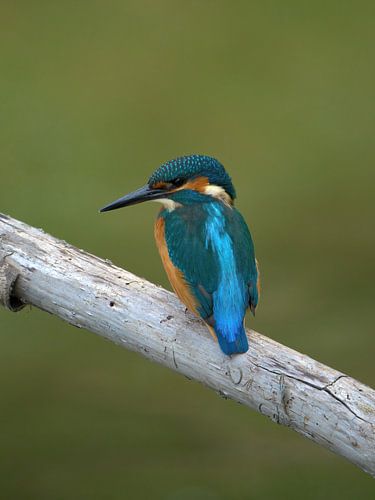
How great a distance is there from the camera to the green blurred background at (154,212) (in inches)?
100

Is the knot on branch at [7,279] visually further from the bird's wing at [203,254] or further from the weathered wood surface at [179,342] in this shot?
the bird's wing at [203,254]

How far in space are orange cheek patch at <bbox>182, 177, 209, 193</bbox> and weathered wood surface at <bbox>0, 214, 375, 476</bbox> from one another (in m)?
0.22

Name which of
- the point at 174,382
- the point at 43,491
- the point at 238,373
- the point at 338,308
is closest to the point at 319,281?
the point at 338,308

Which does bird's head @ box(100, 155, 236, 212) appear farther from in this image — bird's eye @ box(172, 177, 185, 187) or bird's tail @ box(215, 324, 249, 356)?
bird's tail @ box(215, 324, 249, 356)

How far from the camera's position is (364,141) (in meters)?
3.91

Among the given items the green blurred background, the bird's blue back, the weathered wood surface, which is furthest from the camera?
the green blurred background

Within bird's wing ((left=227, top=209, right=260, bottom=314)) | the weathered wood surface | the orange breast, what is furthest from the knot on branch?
bird's wing ((left=227, top=209, right=260, bottom=314))

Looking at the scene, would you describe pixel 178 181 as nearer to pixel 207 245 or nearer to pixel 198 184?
pixel 198 184

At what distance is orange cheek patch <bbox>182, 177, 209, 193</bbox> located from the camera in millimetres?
1788

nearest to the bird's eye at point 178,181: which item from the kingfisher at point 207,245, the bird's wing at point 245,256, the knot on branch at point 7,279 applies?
the kingfisher at point 207,245

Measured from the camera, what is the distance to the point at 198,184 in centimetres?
179

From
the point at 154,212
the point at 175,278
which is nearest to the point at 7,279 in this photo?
the point at 175,278

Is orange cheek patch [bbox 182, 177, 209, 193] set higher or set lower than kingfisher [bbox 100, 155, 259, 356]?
higher

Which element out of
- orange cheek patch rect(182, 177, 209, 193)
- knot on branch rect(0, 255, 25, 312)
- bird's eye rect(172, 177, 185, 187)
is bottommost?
knot on branch rect(0, 255, 25, 312)
